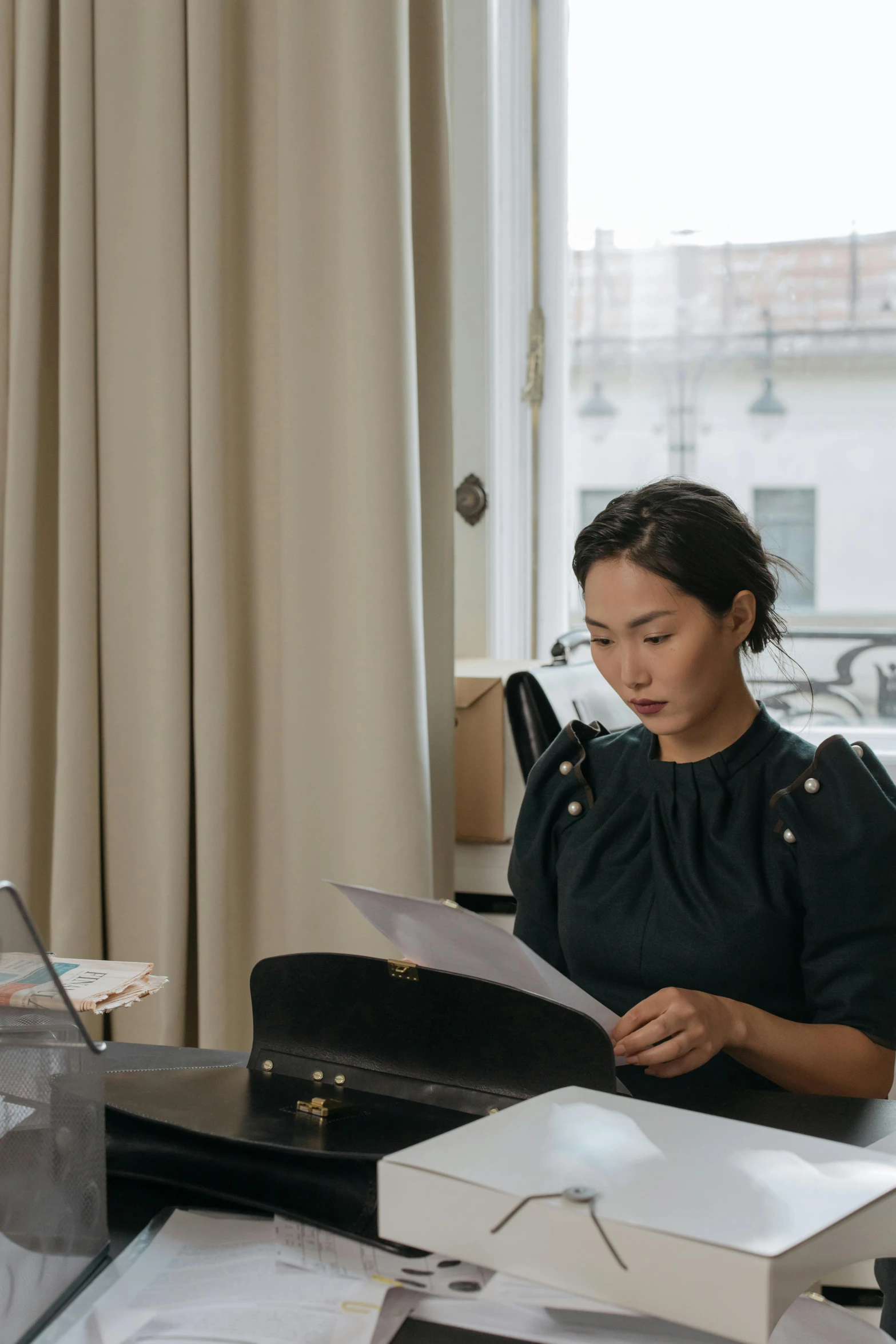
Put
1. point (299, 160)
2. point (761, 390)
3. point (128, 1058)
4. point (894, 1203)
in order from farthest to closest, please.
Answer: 1. point (761, 390)
2. point (299, 160)
3. point (128, 1058)
4. point (894, 1203)

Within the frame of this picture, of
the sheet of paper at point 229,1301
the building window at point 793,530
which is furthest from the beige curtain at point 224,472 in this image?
the sheet of paper at point 229,1301

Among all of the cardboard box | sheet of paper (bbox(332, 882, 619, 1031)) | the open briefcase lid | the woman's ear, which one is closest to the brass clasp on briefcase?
the open briefcase lid

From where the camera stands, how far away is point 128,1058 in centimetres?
92

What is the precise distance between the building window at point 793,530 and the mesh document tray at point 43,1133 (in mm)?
1646

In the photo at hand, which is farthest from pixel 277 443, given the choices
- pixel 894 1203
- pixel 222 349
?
pixel 894 1203

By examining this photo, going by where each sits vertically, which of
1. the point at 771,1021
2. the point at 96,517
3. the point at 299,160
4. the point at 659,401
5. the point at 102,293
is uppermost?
the point at 299,160

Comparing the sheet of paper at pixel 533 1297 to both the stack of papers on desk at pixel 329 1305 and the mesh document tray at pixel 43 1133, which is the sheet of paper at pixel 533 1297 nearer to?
the stack of papers on desk at pixel 329 1305

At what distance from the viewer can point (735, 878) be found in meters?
1.09

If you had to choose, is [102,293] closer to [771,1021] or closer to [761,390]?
[761,390]

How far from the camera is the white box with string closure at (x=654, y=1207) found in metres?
0.48

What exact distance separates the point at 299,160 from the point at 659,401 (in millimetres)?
748

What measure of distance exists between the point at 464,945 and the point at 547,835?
0.40m

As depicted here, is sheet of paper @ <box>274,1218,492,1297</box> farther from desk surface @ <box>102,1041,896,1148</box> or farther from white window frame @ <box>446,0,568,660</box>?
white window frame @ <box>446,0,568,660</box>

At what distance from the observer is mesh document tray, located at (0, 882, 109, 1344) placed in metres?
0.60
